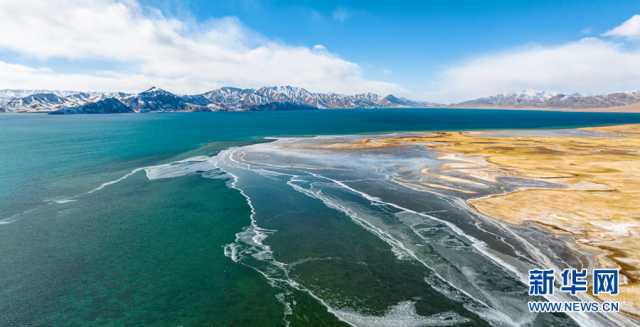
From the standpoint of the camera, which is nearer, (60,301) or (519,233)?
(60,301)

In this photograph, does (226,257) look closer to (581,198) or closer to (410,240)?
(410,240)

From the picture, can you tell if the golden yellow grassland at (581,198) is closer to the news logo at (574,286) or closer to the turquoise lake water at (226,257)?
the news logo at (574,286)

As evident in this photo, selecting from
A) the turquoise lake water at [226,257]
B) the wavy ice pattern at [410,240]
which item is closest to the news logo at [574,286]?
the wavy ice pattern at [410,240]

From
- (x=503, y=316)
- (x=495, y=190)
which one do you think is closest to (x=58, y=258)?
(x=503, y=316)

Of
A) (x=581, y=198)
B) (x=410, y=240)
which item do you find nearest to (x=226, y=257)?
(x=410, y=240)

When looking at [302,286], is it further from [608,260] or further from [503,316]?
[608,260]

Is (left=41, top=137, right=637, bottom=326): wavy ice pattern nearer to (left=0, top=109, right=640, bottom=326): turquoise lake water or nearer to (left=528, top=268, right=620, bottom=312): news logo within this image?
(left=0, top=109, right=640, bottom=326): turquoise lake water

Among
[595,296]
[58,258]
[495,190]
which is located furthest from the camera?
[495,190]
